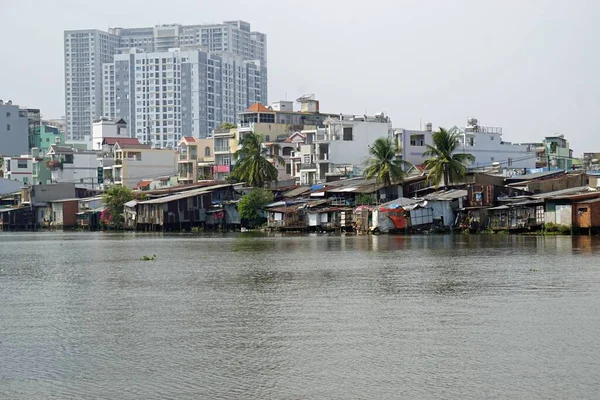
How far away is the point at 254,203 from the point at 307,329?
57216mm

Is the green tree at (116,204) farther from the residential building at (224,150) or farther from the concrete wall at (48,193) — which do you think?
the concrete wall at (48,193)

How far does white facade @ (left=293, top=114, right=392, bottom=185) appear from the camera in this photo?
91.9 m

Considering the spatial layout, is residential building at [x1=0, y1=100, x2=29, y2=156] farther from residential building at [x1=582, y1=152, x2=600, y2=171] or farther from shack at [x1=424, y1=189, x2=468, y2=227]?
shack at [x1=424, y1=189, x2=468, y2=227]

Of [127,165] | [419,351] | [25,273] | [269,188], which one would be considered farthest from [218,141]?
[419,351]

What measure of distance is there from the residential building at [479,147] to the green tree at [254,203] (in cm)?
1507

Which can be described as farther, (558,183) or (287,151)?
(287,151)

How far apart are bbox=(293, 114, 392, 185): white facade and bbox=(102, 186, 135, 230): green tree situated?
16.8 metres

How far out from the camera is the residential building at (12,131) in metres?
140

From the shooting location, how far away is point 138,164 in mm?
111062

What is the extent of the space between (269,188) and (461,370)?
225 feet

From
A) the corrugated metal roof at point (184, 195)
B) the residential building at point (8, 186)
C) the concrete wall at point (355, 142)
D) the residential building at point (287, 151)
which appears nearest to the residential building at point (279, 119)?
the residential building at point (287, 151)

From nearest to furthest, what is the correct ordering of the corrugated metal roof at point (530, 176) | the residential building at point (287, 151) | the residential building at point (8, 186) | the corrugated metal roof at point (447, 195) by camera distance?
the corrugated metal roof at point (447, 195) → the corrugated metal roof at point (530, 176) → the residential building at point (287, 151) → the residential building at point (8, 186)

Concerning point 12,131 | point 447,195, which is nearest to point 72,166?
point 12,131

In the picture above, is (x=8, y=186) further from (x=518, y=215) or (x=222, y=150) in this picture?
(x=518, y=215)
